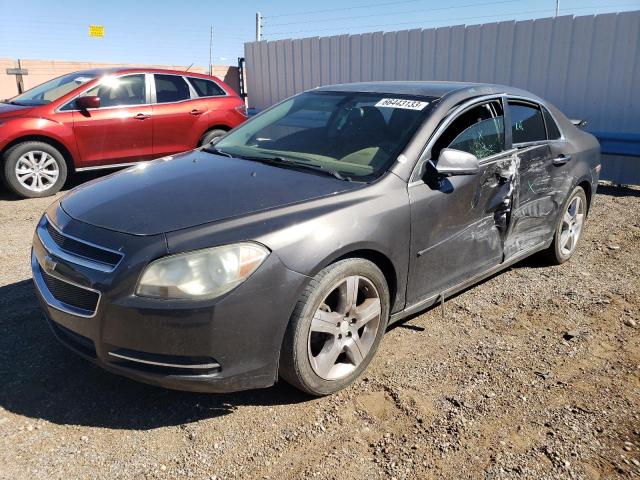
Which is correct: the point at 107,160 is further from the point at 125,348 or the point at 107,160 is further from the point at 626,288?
the point at 626,288

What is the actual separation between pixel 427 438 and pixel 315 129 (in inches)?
83.5

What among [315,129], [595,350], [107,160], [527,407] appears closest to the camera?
[527,407]

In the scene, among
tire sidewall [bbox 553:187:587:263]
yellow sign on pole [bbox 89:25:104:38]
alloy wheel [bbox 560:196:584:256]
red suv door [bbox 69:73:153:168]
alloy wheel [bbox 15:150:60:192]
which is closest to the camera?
tire sidewall [bbox 553:187:587:263]

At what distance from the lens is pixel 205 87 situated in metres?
8.38

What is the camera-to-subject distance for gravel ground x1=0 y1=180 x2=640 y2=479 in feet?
7.63

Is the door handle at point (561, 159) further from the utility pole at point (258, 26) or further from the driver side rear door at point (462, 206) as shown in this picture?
the utility pole at point (258, 26)

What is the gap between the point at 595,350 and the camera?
337 centimetres

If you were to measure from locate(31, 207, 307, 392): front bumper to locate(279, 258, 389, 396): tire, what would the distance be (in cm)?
8

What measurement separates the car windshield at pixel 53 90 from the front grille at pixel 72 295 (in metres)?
5.39

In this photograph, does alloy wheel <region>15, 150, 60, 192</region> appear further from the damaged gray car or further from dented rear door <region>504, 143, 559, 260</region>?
dented rear door <region>504, 143, 559, 260</region>

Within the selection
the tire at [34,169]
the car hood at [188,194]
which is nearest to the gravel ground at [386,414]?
the car hood at [188,194]

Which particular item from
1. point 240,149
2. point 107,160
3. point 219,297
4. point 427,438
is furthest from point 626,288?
point 107,160

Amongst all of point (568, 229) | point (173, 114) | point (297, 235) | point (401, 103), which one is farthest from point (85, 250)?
point (173, 114)

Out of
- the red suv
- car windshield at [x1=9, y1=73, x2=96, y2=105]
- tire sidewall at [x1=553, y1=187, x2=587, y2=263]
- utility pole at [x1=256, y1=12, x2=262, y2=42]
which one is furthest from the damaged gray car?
→ utility pole at [x1=256, y1=12, x2=262, y2=42]
